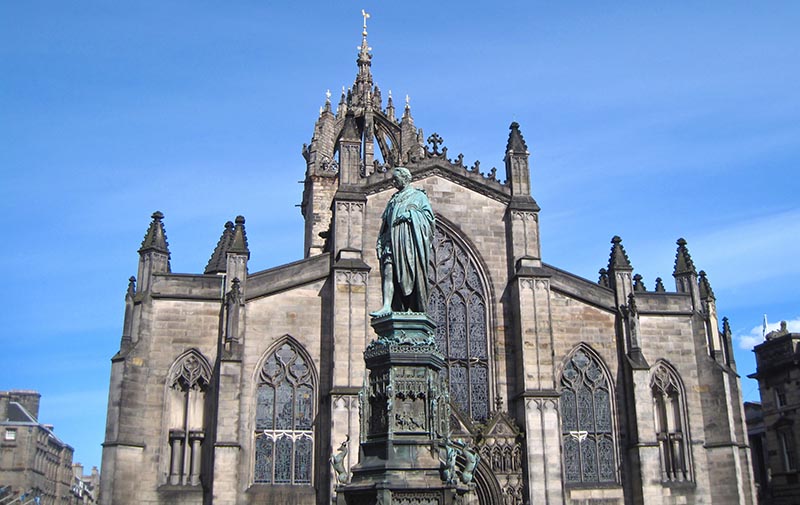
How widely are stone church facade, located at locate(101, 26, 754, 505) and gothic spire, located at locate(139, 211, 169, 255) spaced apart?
72 mm

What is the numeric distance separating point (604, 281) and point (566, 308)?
710cm

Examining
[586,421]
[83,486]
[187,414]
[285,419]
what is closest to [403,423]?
[285,419]

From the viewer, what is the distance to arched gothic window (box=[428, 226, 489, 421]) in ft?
87.0

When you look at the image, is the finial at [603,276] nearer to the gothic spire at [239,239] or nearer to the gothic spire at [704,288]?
the gothic spire at [704,288]

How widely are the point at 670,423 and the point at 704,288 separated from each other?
6.50 m

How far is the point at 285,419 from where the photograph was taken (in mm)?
25141

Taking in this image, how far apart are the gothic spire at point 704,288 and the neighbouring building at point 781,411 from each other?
444 inches

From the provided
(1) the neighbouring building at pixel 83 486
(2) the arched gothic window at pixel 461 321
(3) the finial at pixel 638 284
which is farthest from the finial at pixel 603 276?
(1) the neighbouring building at pixel 83 486

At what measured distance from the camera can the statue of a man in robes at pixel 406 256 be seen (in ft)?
36.3

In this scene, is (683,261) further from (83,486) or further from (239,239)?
(83,486)

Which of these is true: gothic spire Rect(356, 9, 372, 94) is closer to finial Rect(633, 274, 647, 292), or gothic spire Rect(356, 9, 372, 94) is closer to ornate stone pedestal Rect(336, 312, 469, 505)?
finial Rect(633, 274, 647, 292)

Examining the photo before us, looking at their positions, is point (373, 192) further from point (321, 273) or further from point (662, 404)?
point (662, 404)

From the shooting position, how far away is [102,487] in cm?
2300

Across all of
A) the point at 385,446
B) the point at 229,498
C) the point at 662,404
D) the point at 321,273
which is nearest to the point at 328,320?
the point at 321,273
